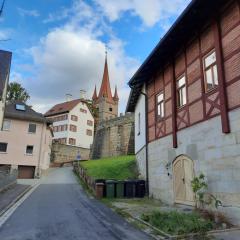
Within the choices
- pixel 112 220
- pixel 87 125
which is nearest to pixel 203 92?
pixel 112 220

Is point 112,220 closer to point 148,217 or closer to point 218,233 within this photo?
point 148,217

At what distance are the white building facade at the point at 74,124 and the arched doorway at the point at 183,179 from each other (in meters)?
51.3

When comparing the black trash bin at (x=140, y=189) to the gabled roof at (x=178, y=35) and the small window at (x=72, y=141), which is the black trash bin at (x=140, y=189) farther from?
the small window at (x=72, y=141)

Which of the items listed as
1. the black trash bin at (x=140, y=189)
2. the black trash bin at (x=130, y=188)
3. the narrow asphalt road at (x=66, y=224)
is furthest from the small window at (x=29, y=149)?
the narrow asphalt road at (x=66, y=224)

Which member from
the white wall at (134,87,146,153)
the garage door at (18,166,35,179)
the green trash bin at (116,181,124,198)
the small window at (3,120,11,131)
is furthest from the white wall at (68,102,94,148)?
the green trash bin at (116,181,124,198)

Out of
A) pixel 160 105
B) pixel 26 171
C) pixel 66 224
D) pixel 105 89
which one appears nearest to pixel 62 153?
pixel 26 171

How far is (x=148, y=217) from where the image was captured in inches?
424

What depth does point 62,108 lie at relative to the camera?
6994 centimetres

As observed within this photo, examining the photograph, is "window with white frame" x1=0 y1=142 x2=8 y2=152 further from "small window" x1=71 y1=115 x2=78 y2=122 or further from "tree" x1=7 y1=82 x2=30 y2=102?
"small window" x1=71 y1=115 x2=78 y2=122


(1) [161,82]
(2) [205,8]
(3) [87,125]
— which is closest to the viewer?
(2) [205,8]

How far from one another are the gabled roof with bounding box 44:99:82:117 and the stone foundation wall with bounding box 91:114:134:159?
1534cm

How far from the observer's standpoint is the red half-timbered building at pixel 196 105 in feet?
35.3

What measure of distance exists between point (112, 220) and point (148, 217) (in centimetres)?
141

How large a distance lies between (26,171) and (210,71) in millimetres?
29525
